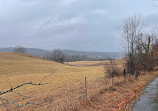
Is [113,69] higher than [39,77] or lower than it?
higher

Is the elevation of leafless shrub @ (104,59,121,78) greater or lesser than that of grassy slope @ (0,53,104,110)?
greater

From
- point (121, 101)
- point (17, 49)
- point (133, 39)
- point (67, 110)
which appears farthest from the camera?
point (17, 49)

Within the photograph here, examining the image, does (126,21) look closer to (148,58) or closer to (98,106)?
(148,58)

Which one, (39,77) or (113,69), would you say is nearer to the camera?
(113,69)

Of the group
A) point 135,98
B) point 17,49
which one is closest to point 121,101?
point 135,98

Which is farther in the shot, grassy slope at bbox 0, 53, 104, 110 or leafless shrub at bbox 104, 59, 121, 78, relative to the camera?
leafless shrub at bbox 104, 59, 121, 78

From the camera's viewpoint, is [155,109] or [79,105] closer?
[155,109]

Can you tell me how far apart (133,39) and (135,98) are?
36.8ft

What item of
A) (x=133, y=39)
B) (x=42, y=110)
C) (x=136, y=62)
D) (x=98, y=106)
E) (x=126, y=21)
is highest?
(x=126, y=21)

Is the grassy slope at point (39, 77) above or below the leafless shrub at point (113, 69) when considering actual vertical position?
below

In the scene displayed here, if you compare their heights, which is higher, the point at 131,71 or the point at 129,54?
the point at 129,54

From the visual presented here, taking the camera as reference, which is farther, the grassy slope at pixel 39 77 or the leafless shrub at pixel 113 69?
the leafless shrub at pixel 113 69

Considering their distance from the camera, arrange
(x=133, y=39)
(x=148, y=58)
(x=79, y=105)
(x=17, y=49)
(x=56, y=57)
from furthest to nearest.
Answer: (x=17, y=49), (x=56, y=57), (x=148, y=58), (x=133, y=39), (x=79, y=105)

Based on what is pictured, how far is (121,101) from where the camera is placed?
7.62 meters
